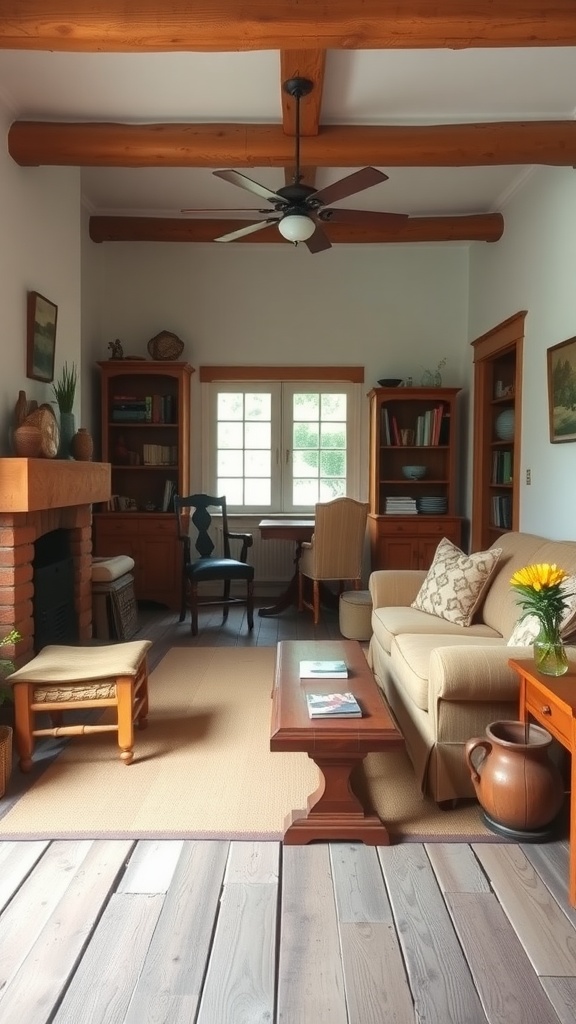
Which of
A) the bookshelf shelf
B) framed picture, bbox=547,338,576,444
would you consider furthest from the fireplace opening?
framed picture, bbox=547,338,576,444

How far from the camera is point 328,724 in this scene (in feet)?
7.31

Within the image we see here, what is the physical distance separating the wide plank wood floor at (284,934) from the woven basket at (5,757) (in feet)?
1.23

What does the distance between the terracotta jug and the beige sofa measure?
0.16 m

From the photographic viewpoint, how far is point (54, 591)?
3.82 metres

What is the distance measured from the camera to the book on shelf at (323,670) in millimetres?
2705

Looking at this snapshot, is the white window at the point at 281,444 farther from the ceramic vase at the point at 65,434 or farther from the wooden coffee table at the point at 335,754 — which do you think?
the wooden coffee table at the point at 335,754

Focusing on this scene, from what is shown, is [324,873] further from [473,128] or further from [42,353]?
[473,128]

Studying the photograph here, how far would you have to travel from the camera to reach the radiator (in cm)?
630

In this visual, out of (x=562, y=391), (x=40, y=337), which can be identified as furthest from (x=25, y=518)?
(x=562, y=391)

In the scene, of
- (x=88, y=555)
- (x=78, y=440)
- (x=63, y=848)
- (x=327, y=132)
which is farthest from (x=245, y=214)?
(x=63, y=848)

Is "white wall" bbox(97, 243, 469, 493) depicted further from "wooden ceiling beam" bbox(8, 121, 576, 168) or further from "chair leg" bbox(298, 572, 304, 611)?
"wooden ceiling beam" bbox(8, 121, 576, 168)

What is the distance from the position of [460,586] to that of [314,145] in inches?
102

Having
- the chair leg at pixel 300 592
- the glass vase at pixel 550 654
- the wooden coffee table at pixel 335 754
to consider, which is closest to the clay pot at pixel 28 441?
the wooden coffee table at pixel 335 754

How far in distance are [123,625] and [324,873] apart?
292 cm
